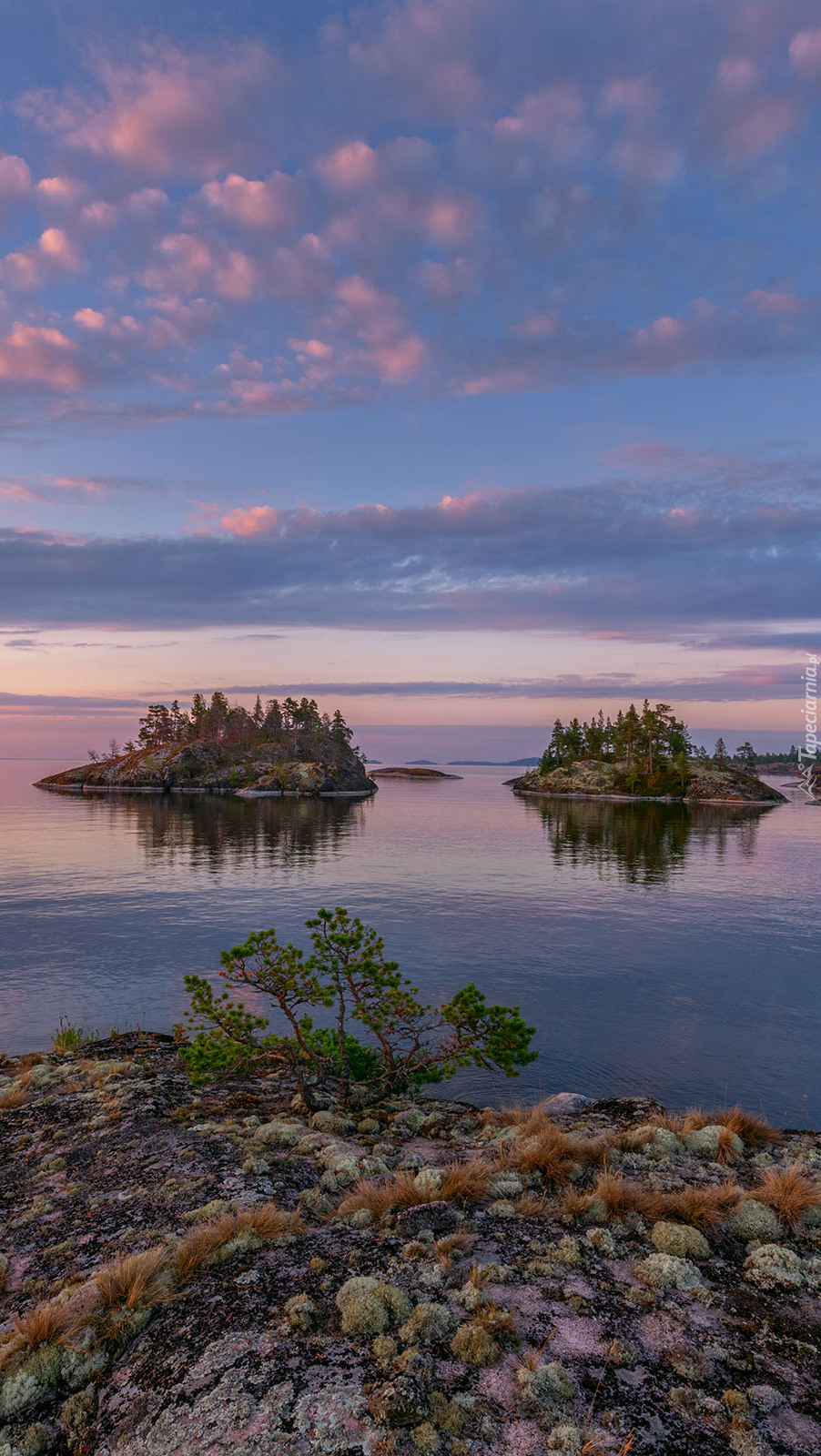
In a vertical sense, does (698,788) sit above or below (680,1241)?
below

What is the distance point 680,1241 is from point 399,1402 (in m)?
4.67

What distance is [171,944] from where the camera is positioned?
3850 centimetres

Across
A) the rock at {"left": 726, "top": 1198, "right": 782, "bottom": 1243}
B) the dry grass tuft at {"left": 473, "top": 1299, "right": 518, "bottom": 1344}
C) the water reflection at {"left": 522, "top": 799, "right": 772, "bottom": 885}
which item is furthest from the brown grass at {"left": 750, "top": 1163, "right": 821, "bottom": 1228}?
the water reflection at {"left": 522, "top": 799, "right": 772, "bottom": 885}

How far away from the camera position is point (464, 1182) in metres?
10.4

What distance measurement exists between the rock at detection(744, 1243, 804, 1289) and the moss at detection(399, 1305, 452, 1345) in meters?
4.15

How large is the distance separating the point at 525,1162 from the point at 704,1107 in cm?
1161

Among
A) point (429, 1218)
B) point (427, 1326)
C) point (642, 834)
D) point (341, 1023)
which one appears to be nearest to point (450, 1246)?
point (429, 1218)

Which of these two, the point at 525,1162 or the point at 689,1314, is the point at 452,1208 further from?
the point at 689,1314

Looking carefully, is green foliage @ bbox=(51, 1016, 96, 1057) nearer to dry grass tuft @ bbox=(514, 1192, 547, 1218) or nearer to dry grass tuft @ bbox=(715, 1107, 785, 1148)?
dry grass tuft @ bbox=(514, 1192, 547, 1218)

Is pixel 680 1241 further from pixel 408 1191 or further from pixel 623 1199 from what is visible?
pixel 408 1191

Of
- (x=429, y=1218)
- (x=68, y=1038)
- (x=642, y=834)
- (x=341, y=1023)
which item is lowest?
(x=642, y=834)

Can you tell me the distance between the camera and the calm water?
80.0 ft

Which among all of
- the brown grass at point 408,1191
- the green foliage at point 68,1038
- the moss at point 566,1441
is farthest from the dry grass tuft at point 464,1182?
the green foliage at point 68,1038

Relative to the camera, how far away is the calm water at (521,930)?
2438 centimetres
